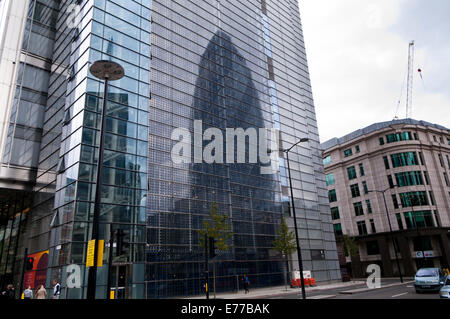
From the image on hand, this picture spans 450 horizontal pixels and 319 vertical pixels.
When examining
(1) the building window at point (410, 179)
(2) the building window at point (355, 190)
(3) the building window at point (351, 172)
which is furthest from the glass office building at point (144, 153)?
(3) the building window at point (351, 172)

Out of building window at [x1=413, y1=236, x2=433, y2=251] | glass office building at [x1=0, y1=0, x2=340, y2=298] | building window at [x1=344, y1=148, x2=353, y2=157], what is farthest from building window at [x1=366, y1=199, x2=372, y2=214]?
glass office building at [x1=0, y1=0, x2=340, y2=298]

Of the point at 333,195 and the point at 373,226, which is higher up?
the point at 333,195

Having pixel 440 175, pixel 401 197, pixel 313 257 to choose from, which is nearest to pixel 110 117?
pixel 313 257

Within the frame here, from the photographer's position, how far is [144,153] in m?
30.5

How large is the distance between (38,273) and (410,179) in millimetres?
58377

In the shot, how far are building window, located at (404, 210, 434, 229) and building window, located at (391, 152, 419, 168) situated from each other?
907cm

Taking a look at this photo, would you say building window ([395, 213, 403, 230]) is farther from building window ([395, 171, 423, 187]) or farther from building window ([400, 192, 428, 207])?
building window ([395, 171, 423, 187])

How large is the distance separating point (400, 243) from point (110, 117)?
52389 millimetres

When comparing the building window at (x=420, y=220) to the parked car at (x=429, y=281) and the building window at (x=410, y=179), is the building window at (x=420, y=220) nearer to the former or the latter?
the building window at (x=410, y=179)

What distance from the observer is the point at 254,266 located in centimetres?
3788

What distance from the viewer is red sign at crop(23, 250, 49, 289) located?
26156mm

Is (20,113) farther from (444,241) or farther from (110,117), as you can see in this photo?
(444,241)

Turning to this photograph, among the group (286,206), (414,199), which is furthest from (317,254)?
(414,199)

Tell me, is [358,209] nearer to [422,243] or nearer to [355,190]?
[355,190]
